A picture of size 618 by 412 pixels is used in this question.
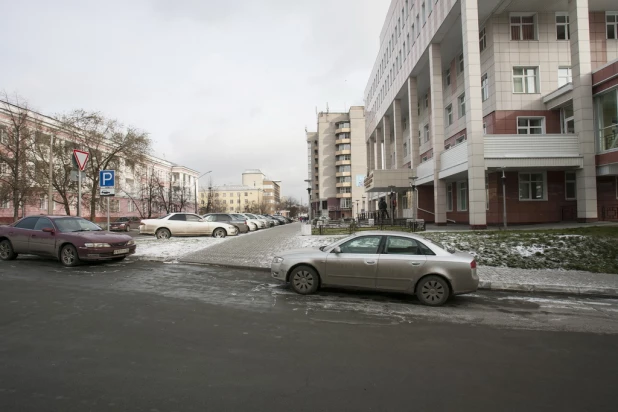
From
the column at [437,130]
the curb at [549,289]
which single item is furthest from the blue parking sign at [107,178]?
the column at [437,130]

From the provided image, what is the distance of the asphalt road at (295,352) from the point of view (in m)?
3.21

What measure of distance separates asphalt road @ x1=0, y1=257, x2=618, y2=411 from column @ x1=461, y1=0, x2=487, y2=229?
1163 cm

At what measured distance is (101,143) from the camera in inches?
1442

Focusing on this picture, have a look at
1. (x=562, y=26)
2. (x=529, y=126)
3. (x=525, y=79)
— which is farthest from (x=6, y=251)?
(x=562, y=26)

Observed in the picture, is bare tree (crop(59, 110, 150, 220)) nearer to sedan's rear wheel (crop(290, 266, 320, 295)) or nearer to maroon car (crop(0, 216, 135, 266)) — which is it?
maroon car (crop(0, 216, 135, 266))

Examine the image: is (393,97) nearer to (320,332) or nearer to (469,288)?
(469,288)

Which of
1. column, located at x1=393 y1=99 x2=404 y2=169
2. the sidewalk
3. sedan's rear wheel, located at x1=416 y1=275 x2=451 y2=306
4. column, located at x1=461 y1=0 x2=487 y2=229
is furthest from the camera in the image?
column, located at x1=393 y1=99 x2=404 y2=169

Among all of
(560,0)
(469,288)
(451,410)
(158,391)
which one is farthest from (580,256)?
(560,0)

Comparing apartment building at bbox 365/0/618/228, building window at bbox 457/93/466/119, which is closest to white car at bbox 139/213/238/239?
apartment building at bbox 365/0/618/228

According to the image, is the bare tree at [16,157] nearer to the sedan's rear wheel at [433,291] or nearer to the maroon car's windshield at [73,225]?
the maroon car's windshield at [73,225]

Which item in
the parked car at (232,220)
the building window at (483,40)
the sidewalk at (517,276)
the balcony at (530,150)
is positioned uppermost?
the building window at (483,40)

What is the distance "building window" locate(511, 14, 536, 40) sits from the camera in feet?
72.6

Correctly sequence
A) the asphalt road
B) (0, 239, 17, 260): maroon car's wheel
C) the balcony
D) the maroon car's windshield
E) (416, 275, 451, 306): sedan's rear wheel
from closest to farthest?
the asphalt road
(416, 275, 451, 306): sedan's rear wheel
the maroon car's windshield
(0, 239, 17, 260): maroon car's wheel
the balcony

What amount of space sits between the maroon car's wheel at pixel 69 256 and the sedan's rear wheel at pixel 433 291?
964 centimetres
